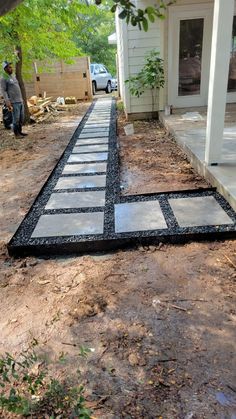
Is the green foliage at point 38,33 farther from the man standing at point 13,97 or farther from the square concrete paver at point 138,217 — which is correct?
the square concrete paver at point 138,217

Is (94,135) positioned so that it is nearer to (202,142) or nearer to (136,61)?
(136,61)

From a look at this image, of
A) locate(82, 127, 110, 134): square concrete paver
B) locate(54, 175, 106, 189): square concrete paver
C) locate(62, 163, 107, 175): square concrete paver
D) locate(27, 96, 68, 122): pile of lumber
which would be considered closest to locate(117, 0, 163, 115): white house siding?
locate(82, 127, 110, 134): square concrete paver

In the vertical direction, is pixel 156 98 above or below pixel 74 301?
above

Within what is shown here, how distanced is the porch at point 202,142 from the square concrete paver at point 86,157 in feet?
4.27

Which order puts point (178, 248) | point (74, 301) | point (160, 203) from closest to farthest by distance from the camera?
point (74, 301) → point (178, 248) → point (160, 203)

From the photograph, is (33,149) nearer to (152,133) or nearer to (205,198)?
(152,133)

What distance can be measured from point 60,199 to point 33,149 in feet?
10.1

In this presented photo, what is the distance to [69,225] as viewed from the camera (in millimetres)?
3088

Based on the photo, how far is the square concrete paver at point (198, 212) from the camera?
A: 2.94 m

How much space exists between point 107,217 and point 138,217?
1.02 ft

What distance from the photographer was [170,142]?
231 inches

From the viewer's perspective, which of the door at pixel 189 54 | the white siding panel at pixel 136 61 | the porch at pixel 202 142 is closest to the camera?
the porch at pixel 202 142

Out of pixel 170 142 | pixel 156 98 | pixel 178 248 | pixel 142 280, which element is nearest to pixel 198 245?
pixel 178 248

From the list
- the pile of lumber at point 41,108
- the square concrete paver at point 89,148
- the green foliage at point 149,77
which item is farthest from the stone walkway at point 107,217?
the pile of lumber at point 41,108
